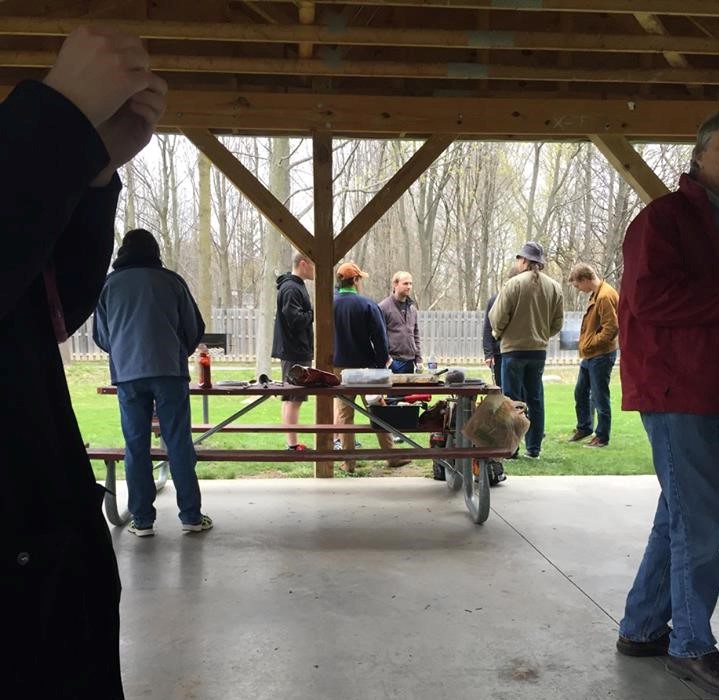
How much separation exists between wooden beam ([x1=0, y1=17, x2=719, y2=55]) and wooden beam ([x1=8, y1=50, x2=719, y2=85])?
15.7 inches

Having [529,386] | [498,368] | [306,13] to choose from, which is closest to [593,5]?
[306,13]

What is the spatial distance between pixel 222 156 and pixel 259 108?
20.8 inches

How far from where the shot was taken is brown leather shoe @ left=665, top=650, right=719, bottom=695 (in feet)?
8.55

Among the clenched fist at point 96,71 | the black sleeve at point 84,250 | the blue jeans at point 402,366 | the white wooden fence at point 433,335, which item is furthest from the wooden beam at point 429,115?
the white wooden fence at point 433,335

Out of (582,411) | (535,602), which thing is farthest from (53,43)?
(582,411)

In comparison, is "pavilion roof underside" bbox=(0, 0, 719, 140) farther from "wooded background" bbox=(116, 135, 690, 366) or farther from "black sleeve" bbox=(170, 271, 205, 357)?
"wooded background" bbox=(116, 135, 690, 366)

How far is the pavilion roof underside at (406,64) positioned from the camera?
4.94m

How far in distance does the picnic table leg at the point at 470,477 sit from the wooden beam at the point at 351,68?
253 centimetres

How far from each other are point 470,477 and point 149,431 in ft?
7.73

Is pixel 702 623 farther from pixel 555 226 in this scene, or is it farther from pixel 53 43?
pixel 555 226

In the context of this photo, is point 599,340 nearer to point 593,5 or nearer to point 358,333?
point 358,333

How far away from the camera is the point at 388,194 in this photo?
6.02 m

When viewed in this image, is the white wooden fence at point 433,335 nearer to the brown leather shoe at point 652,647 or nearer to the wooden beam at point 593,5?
the wooden beam at point 593,5

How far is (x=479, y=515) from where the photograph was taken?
491cm
